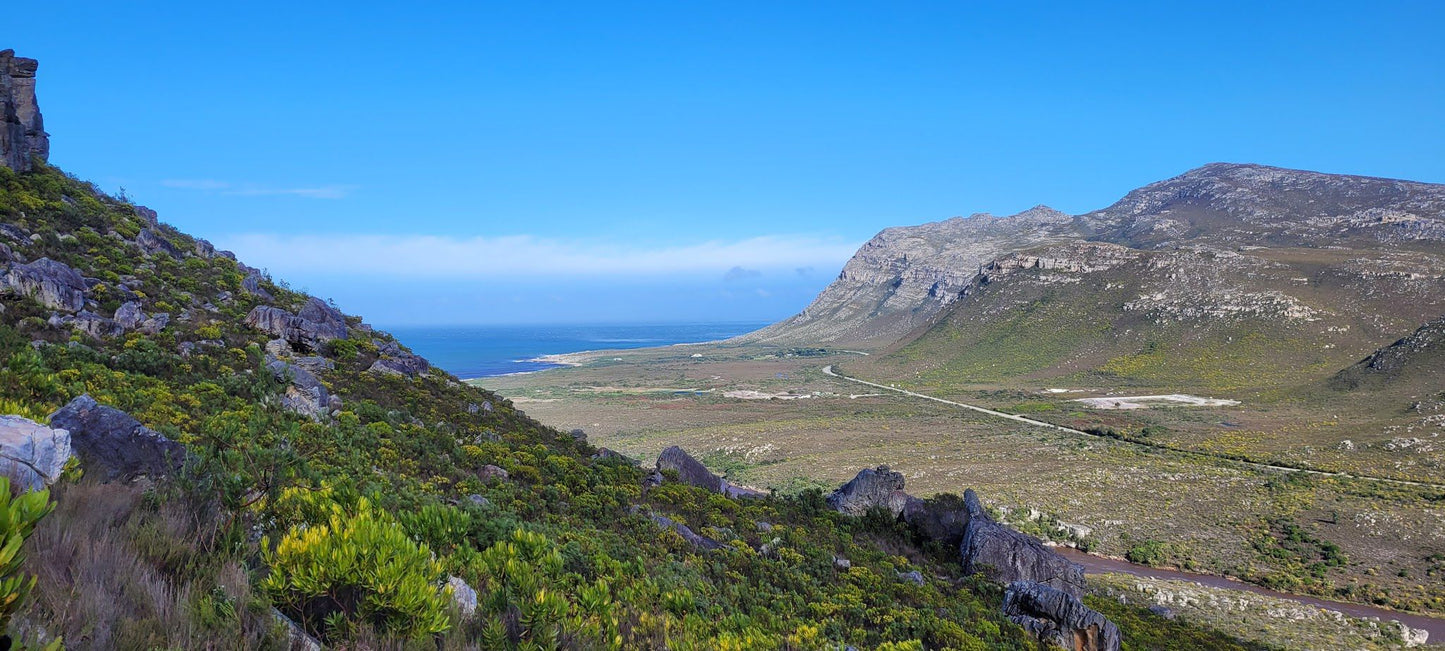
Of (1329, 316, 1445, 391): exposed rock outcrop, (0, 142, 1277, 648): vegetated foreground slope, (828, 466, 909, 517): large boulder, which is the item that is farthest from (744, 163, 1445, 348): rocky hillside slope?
(0, 142, 1277, 648): vegetated foreground slope

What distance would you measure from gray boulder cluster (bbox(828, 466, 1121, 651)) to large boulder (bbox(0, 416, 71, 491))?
12.9 meters

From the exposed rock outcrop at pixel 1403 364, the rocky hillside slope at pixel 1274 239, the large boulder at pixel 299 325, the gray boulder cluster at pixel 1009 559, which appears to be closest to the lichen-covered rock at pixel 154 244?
the large boulder at pixel 299 325

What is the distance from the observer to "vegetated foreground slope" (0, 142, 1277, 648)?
3.90 meters

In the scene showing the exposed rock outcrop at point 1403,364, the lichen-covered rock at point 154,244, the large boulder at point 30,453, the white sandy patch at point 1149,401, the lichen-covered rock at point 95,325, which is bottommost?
the white sandy patch at point 1149,401

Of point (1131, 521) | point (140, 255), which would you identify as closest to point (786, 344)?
point (1131, 521)

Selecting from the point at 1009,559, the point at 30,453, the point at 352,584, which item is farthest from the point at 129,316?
the point at 1009,559

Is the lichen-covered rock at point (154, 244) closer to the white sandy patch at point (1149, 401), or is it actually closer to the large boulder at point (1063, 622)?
the large boulder at point (1063, 622)

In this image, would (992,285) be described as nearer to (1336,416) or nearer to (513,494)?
(1336,416)

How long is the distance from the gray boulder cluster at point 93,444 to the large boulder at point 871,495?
58.0 feet

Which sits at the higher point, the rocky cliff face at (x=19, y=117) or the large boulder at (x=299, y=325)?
the rocky cliff face at (x=19, y=117)

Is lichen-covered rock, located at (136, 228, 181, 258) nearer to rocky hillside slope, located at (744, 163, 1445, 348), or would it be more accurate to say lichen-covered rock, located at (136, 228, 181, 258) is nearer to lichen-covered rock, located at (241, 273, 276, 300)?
lichen-covered rock, located at (241, 273, 276, 300)

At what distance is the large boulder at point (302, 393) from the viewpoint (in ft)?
44.3

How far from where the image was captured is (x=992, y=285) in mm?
131375

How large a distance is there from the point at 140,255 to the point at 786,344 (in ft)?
597
